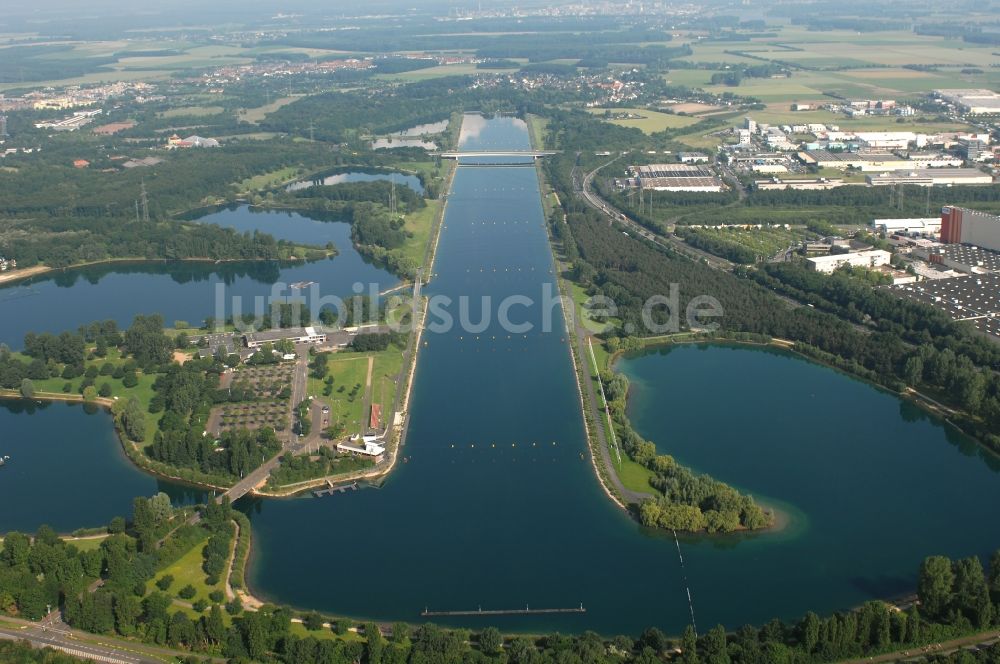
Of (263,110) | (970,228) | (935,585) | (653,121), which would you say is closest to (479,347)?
(935,585)

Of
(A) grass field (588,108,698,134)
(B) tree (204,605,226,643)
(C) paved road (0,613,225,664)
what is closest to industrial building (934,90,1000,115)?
(A) grass field (588,108,698,134)

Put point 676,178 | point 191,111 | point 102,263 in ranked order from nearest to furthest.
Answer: point 102,263 → point 676,178 → point 191,111

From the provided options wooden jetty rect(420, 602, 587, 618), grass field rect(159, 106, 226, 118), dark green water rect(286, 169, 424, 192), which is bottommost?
wooden jetty rect(420, 602, 587, 618)

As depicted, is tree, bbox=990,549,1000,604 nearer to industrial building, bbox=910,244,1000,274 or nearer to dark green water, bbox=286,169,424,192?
industrial building, bbox=910,244,1000,274

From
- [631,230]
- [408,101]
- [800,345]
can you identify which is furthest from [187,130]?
[800,345]

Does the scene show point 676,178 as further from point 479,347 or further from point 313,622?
point 313,622

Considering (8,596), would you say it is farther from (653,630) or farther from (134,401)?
(653,630)
